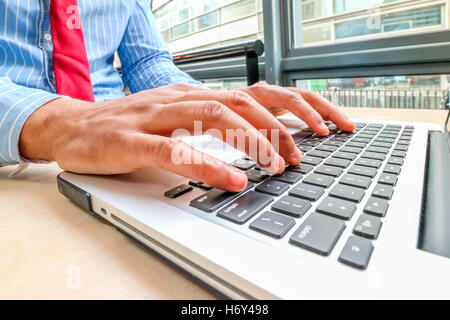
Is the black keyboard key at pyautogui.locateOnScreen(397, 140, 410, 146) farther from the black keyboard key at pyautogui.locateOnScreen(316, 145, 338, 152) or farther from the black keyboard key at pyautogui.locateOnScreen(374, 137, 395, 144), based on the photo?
the black keyboard key at pyautogui.locateOnScreen(316, 145, 338, 152)

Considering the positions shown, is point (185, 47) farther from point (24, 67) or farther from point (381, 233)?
point (381, 233)

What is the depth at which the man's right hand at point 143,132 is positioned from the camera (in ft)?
1.00

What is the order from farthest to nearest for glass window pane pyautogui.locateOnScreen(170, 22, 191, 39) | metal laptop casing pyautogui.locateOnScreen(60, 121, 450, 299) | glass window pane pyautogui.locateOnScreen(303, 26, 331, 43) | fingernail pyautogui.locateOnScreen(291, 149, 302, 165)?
1. glass window pane pyautogui.locateOnScreen(170, 22, 191, 39)
2. glass window pane pyautogui.locateOnScreen(303, 26, 331, 43)
3. fingernail pyautogui.locateOnScreen(291, 149, 302, 165)
4. metal laptop casing pyautogui.locateOnScreen(60, 121, 450, 299)

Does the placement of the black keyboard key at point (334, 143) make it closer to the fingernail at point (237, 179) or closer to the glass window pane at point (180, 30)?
the fingernail at point (237, 179)

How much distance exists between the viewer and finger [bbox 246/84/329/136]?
53 centimetres

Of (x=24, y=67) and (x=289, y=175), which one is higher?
(x=24, y=67)

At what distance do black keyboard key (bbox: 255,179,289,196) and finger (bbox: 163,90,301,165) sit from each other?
0.07 m

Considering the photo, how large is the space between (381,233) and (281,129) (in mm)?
200

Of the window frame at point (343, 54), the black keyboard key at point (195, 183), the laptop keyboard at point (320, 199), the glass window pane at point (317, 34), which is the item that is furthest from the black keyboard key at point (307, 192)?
the glass window pane at point (317, 34)

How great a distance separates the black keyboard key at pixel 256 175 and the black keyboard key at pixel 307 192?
0.15 feet

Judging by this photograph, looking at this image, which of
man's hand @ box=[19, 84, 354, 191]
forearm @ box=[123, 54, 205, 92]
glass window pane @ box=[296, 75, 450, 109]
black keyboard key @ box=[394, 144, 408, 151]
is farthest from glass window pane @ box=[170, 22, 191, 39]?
black keyboard key @ box=[394, 144, 408, 151]

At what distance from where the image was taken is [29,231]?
281 mm

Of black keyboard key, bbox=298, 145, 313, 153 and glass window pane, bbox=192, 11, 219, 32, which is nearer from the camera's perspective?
black keyboard key, bbox=298, 145, 313, 153

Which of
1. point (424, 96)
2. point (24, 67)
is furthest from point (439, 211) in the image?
point (424, 96)
